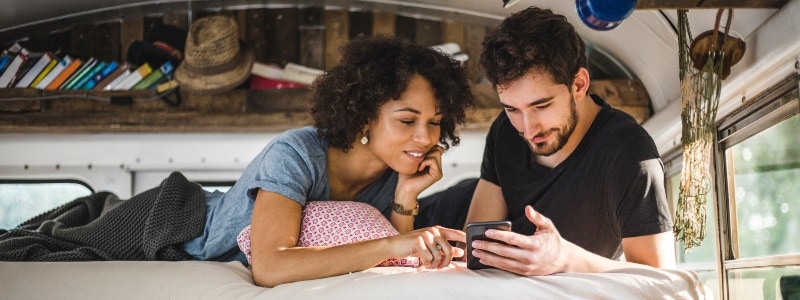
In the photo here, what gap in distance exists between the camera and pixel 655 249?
222cm

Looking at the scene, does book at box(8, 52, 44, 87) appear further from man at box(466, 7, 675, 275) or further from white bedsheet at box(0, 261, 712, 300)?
man at box(466, 7, 675, 275)

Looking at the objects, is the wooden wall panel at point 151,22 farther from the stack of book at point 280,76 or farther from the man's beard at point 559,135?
the man's beard at point 559,135

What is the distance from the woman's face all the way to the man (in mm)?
200

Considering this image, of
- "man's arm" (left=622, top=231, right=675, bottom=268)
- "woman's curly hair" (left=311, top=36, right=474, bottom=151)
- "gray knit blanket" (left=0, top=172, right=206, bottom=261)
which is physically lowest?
"man's arm" (left=622, top=231, right=675, bottom=268)

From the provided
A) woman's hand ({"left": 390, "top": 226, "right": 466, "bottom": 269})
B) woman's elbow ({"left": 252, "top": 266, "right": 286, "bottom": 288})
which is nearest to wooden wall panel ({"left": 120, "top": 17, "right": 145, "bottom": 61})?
woman's elbow ({"left": 252, "top": 266, "right": 286, "bottom": 288})

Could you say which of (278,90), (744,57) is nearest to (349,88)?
(744,57)

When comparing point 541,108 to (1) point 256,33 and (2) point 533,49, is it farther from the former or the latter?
(1) point 256,33

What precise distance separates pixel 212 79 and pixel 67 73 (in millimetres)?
823

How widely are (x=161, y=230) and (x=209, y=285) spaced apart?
398 millimetres

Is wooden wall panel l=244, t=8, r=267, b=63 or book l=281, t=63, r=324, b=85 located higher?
wooden wall panel l=244, t=8, r=267, b=63

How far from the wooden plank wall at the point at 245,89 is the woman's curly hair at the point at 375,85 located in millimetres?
1882

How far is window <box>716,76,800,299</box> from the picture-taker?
9.04 ft

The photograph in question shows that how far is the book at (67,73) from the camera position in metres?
4.77

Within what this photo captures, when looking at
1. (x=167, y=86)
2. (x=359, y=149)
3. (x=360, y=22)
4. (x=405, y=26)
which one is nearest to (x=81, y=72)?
(x=167, y=86)
